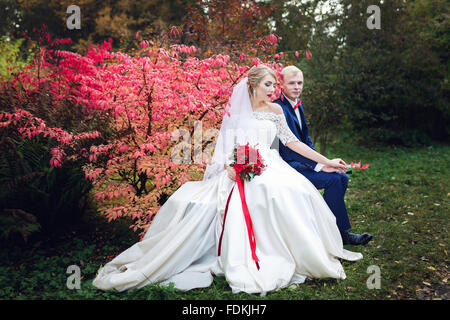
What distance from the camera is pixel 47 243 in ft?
14.4

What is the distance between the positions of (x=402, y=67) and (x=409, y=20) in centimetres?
161

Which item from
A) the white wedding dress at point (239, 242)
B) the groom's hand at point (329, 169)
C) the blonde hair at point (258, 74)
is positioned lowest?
the white wedding dress at point (239, 242)

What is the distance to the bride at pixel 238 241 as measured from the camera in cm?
330

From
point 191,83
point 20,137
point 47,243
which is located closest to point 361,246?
point 191,83

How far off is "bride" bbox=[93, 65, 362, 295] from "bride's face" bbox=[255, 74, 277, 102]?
0.74 m

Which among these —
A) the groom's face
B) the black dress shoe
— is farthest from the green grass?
the groom's face

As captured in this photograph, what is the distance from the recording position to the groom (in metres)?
4.07

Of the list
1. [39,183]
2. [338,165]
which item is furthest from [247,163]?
[39,183]

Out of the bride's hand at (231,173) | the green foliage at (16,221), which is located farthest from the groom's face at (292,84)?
the green foliage at (16,221)

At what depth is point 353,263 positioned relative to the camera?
3863 millimetres

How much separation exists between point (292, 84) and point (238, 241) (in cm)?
204

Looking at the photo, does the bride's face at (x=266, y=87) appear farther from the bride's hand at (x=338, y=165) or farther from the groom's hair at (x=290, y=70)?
the bride's hand at (x=338, y=165)

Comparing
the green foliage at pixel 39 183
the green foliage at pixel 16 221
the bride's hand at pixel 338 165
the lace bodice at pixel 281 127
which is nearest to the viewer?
the green foliage at pixel 16 221
